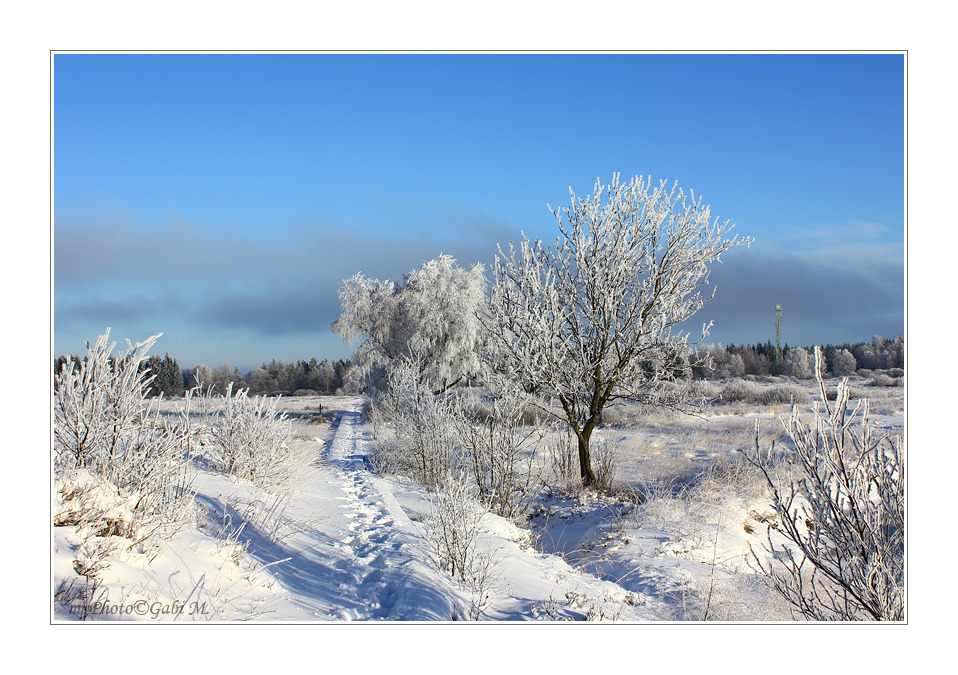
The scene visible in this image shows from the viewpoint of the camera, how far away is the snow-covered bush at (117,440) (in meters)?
4.67

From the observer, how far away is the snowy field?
3891mm

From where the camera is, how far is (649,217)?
862 centimetres

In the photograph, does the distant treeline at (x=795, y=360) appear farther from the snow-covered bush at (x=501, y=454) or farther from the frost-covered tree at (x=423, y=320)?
the snow-covered bush at (x=501, y=454)

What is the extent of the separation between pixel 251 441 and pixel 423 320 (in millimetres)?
17847

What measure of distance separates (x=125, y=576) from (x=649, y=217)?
8029 millimetres

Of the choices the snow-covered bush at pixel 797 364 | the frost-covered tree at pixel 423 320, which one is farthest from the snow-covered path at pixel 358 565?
the snow-covered bush at pixel 797 364

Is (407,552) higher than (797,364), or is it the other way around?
(797,364)

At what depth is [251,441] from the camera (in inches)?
380

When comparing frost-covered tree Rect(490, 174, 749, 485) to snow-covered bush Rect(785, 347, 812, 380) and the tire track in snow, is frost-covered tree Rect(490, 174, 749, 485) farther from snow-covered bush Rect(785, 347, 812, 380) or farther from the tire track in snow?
snow-covered bush Rect(785, 347, 812, 380)

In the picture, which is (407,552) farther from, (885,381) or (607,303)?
(885,381)

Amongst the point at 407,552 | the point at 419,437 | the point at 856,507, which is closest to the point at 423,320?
the point at 419,437

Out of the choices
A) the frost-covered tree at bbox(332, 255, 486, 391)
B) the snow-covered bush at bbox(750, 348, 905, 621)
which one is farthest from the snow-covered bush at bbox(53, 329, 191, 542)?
the frost-covered tree at bbox(332, 255, 486, 391)

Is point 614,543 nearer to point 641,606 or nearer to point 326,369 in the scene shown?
point 641,606

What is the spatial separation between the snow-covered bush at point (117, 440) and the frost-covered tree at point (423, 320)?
67.6 ft
